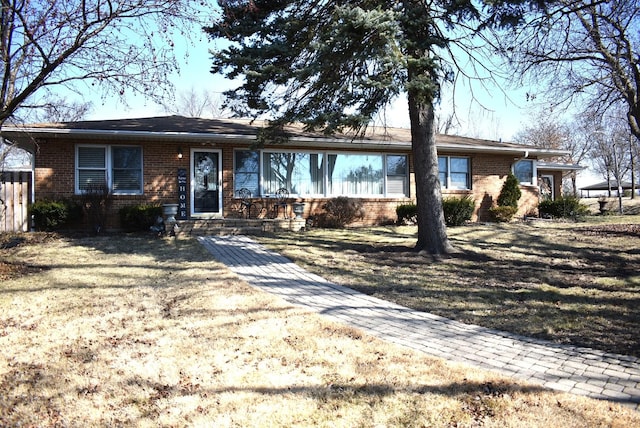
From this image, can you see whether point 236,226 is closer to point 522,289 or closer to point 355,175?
point 355,175

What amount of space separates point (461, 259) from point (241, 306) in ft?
17.5

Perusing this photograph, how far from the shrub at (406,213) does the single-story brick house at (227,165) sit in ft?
1.68

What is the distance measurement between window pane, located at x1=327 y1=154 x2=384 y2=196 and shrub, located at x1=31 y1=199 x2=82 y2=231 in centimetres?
835

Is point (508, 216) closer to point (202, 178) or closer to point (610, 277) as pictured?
point (610, 277)

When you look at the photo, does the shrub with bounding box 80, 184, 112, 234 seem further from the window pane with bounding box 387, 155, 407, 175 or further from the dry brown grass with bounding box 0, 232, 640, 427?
the window pane with bounding box 387, 155, 407, 175

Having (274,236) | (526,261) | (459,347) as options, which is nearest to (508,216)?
(526,261)

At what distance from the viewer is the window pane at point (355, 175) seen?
15695 mm

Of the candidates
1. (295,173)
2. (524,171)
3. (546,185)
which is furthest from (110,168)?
(546,185)

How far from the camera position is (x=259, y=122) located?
18531 mm

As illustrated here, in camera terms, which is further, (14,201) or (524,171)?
(524,171)

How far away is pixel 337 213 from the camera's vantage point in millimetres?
15141

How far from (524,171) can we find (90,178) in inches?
690

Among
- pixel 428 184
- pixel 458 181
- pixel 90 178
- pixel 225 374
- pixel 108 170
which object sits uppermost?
pixel 108 170

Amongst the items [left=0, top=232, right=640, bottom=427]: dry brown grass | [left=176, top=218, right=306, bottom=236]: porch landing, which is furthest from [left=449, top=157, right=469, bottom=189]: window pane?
[left=0, top=232, right=640, bottom=427]: dry brown grass
